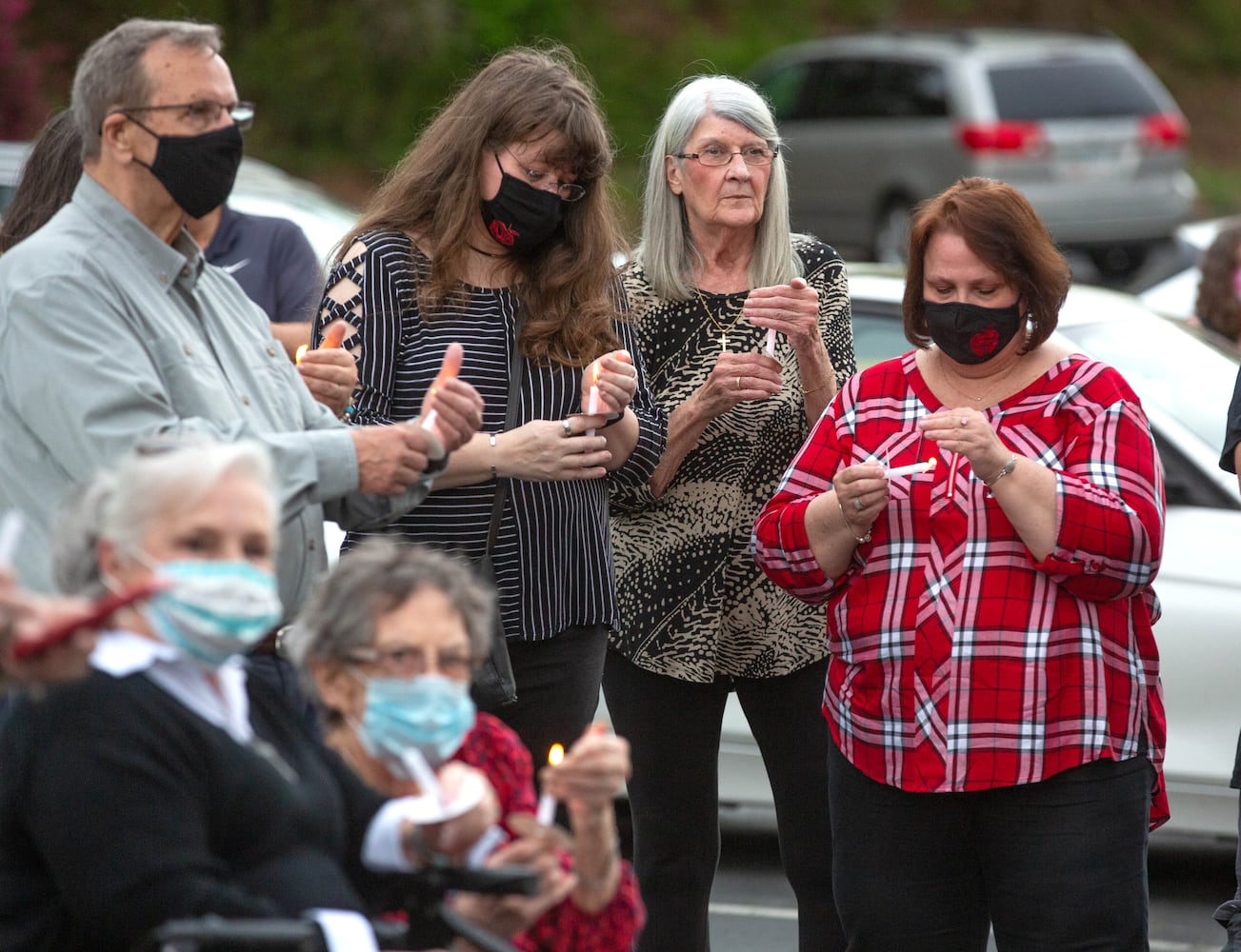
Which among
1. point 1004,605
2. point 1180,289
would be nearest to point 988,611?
point 1004,605

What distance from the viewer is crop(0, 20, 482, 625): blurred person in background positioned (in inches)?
113

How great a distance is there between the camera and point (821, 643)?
4.23 m

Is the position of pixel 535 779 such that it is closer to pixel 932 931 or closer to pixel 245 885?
pixel 932 931

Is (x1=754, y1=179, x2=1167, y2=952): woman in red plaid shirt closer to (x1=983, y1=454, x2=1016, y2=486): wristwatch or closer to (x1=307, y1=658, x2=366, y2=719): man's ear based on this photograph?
(x1=983, y1=454, x2=1016, y2=486): wristwatch

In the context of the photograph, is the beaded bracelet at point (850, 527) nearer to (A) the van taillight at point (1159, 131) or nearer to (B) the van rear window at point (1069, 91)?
(B) the van rear window at point (1069, 91)

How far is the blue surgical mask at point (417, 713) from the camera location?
8.25ft

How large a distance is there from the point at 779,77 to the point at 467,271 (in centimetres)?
1552

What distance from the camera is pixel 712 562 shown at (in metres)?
4.25

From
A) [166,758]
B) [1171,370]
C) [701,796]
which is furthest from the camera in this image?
[1171,370]

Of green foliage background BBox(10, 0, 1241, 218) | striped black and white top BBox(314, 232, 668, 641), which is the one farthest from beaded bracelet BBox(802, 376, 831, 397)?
green foliage background BBox(10, 0, 1241, 218)

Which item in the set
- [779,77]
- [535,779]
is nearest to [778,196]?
[535,779]

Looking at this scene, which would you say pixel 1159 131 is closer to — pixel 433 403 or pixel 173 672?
pixel 433 403

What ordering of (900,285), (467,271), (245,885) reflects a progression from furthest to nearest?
(900,285)
(467,271)
(245,885)

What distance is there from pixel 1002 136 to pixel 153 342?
47.2ft
